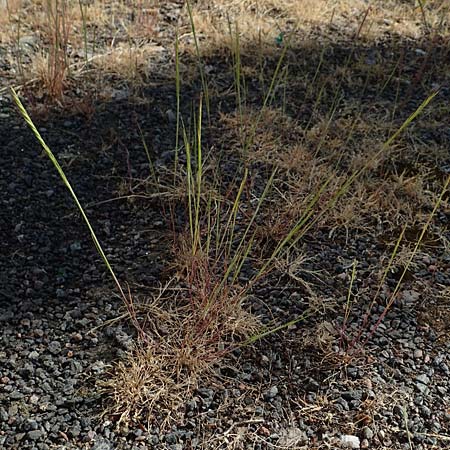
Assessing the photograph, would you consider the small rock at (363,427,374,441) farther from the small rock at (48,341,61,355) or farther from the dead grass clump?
the small rock at (48,341,61,355)

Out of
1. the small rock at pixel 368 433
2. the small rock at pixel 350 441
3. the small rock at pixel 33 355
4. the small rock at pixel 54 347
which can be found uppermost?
the small rock at pixel 54 347

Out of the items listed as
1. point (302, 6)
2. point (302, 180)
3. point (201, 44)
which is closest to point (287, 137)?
point (302, 180)

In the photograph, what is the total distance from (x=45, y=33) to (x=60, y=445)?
2.26m

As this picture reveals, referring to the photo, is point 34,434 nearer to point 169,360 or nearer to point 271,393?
point 169,360

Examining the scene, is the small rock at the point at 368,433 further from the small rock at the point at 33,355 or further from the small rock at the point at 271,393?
the small rock at the point at 33,355

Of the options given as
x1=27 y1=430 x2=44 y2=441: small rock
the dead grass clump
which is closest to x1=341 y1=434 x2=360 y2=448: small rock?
the dead grass clump

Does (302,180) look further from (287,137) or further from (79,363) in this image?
(79,363)

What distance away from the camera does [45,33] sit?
10.5 feet

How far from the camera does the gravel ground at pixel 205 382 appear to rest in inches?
65.2

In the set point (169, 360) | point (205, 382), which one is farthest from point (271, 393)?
point (169, 360)

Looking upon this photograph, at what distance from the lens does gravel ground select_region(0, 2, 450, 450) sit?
166 centimetres

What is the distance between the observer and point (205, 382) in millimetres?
1766

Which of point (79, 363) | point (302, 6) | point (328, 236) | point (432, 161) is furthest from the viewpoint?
point (302, 6)

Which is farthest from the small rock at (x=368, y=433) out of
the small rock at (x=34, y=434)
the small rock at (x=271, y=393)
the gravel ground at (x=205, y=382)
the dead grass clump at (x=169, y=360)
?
the small rock at (x=34, y=434)
